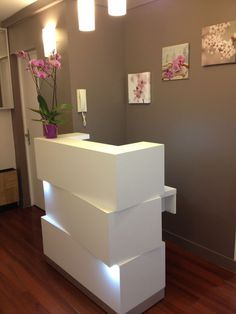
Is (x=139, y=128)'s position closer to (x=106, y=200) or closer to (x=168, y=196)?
(x=168, y=196)

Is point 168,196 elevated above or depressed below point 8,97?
below

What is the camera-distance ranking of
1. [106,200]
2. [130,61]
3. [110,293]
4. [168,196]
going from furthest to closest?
1. [130,61]
2. [168,196]
3. [110,293]
4. [106,200]

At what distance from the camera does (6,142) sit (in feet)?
13.4

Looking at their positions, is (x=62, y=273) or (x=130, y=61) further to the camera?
(x=130, y=61)

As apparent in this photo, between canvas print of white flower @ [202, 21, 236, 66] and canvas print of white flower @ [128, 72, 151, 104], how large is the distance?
692 mm

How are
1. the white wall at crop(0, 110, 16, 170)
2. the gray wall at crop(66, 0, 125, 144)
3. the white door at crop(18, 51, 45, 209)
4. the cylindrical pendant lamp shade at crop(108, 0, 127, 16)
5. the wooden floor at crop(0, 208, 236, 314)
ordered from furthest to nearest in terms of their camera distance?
1. the white wall at crop(0, 110, 16, 170)
2. the white door at crop(18, 51, 45, 209)
3. the gray wall at crop(66, 0, 125, 144)
4. the wooden floor at crop(0, 208, 236, 314)
5. the cylindrical pendant lamp shade at crop(108, 0, 127, 16)

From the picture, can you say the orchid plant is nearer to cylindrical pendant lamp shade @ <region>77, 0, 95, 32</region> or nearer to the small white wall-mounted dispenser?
cylindrical pendant lamp shade @ <region>77, 0, 95, 32</region>

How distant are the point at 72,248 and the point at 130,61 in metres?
2.05

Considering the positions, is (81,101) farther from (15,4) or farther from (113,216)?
(113,216)

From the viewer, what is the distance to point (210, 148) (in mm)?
2553

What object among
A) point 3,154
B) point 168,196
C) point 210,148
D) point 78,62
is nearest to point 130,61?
point 78,62

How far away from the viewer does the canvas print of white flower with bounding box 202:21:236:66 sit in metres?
2.24

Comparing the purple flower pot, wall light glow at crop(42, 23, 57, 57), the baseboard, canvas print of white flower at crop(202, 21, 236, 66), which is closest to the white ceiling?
wall light glow at crop(42, 23, 57, 57)

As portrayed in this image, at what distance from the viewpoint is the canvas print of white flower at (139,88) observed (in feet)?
9.89
